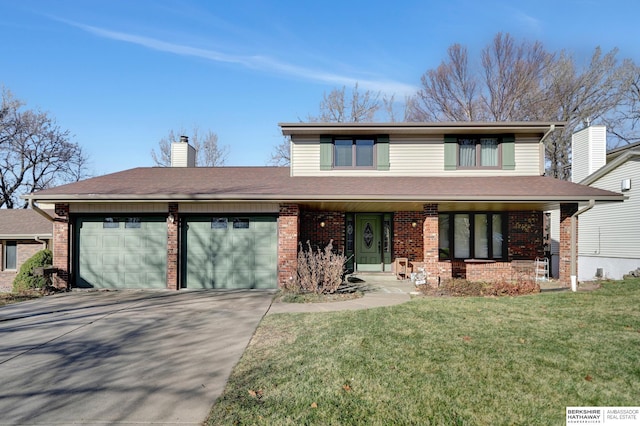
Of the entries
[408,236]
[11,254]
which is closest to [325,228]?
[408,236]

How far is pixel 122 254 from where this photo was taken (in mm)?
10930

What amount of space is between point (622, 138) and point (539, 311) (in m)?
24.3

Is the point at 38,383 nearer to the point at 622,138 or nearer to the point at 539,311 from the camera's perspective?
the point at 539,311

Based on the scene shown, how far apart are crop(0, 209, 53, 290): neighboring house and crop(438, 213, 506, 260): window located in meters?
16.4

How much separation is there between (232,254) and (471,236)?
8315 mm

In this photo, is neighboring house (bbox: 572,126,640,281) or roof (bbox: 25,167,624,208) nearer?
roof (bbox: 25,167,624,208)

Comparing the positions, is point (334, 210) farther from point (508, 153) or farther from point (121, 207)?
point (121, 207)

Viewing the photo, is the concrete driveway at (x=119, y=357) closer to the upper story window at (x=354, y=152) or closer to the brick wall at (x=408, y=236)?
the upper story window at (x=354, y=152)

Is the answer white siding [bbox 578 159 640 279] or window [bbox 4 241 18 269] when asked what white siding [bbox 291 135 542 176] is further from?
window [bbox 4 241 18 269]

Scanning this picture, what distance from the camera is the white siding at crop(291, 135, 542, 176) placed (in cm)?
1261

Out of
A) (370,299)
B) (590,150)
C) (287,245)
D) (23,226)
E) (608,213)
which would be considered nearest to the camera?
(370,299)

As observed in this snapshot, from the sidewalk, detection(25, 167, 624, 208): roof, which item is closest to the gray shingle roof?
detection(25, 167, 624, 208): roof

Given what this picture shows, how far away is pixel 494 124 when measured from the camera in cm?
1211

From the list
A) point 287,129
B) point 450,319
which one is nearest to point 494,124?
point 287,129
